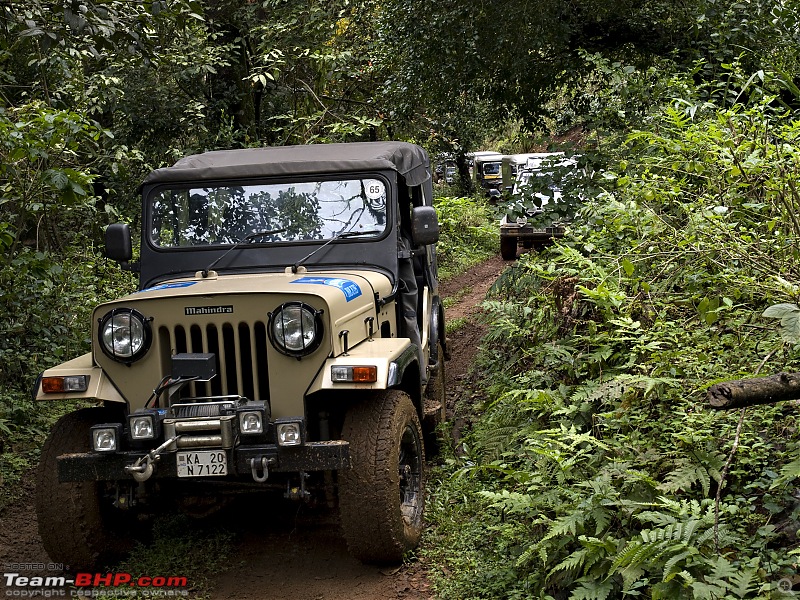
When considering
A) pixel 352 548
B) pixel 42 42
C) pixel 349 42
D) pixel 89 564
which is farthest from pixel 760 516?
pixel 349 42

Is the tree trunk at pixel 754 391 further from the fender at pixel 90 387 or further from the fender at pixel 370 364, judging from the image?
the fender at pixel 90 387

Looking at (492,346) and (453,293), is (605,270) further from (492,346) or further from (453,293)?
(453,293)

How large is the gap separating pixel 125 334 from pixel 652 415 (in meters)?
2.89

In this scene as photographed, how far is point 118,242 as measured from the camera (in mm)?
5840

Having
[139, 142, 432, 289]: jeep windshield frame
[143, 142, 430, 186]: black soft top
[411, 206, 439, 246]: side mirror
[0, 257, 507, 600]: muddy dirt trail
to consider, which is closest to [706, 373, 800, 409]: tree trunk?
[0, 257, 507, 600]: muddy dirt trail

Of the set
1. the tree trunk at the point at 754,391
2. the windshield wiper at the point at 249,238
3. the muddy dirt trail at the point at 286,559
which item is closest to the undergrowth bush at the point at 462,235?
the windshield wiper at the point at 249,238

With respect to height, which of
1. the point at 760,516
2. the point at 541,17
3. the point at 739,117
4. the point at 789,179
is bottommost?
the point at 760,516

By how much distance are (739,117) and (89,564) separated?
582cm

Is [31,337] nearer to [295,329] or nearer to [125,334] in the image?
[125,334]

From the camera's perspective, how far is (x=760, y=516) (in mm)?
3646

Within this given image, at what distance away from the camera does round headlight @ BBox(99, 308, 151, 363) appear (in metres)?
4.64

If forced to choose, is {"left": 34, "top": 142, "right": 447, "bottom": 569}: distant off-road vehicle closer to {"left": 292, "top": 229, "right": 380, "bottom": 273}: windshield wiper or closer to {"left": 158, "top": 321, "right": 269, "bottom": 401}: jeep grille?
Result: {"left": 158, "top": 321, "right": 269, "bottom": 401}: jeep grille

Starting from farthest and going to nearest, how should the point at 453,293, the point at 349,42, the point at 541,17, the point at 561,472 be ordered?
the point at 453,293, the point at 349,42, the point at 541,17, the point at 561,472

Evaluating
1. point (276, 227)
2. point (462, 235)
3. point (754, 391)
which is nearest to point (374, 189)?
point (276, 227)
